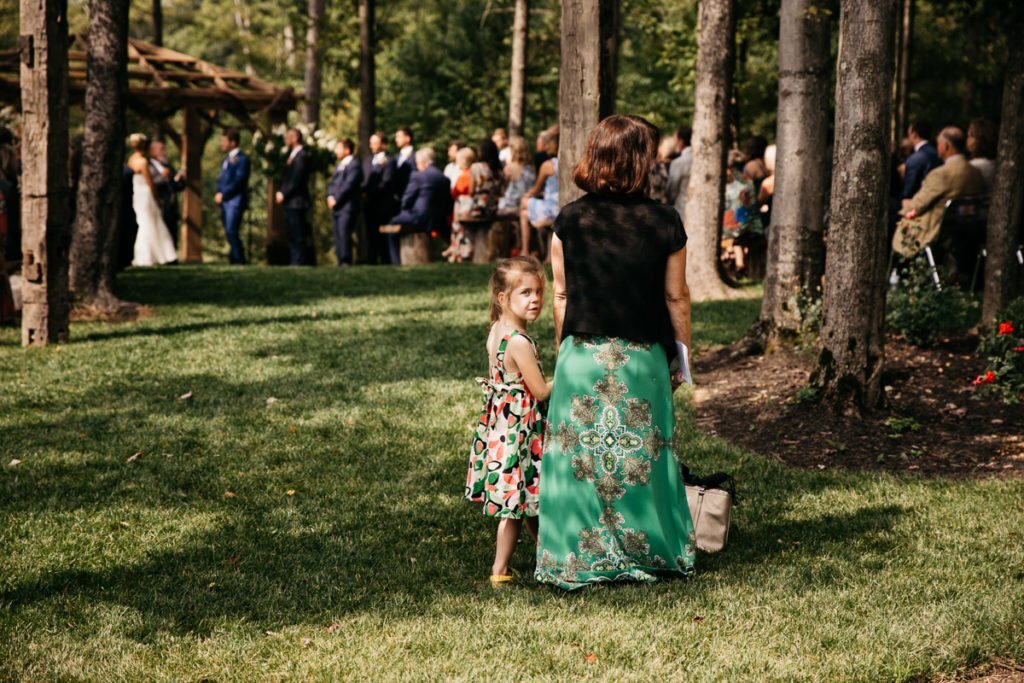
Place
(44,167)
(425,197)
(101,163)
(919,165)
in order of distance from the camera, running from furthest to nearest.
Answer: (425,197) < (919,165) < (101,163) < (44,167)

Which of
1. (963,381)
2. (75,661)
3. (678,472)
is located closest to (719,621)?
(678,472)

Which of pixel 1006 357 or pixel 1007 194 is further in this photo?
pixel 1007 194

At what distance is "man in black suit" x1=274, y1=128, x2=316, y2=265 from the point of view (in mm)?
19516

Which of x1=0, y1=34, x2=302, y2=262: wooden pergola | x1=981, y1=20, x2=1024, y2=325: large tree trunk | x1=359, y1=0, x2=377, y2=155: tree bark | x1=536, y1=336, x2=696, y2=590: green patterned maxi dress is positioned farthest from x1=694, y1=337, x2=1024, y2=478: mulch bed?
x1=0, y1=34, x2=302, y2=262: wooden pergola

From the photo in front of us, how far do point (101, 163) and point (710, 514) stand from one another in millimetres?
8912

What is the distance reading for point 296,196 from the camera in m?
19.7

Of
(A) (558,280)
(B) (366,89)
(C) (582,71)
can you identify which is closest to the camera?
(A) (558,280)

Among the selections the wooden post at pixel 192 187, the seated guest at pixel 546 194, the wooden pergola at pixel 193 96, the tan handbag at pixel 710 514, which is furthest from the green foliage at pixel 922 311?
the wooden post at pixel 192 187

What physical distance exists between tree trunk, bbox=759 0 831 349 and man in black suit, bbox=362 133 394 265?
1060 centimetres


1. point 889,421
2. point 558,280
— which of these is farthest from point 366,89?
point 558,280

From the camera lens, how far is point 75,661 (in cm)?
421

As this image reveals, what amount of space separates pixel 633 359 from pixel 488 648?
4.30ft

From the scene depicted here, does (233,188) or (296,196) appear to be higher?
(233,188)

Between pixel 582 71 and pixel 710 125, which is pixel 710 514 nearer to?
pixel 582 71
